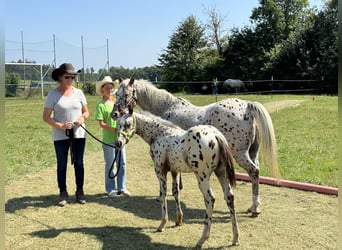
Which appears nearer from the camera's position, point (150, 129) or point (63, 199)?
point (150, 129)

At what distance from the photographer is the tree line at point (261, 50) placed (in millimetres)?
29578

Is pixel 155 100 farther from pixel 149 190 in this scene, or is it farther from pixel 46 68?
pixel 46 68

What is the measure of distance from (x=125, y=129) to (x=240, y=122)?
1600mm

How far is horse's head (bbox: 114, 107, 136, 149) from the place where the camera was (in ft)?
13.6

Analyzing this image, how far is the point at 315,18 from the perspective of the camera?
105 feet

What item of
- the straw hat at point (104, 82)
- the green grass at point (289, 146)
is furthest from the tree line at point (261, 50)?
the straw hat at point (104, 82)

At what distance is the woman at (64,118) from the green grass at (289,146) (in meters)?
2.06

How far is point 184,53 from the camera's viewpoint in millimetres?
40312

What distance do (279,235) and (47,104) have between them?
11.5 ft

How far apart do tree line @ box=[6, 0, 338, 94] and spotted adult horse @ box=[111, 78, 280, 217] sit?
70.8ft

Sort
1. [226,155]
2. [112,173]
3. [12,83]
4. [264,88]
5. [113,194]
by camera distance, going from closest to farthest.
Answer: [226,155], [113,194], [112,173], [12,83], [264,88]

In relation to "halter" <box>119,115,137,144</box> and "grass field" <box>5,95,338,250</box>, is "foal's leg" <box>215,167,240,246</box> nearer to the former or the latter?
"grass field" <box>5,95,338,250</box>

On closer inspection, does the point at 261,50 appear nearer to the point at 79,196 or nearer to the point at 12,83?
the point at 12,83

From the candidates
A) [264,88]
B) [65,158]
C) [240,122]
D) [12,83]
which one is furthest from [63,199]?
[264,88]
